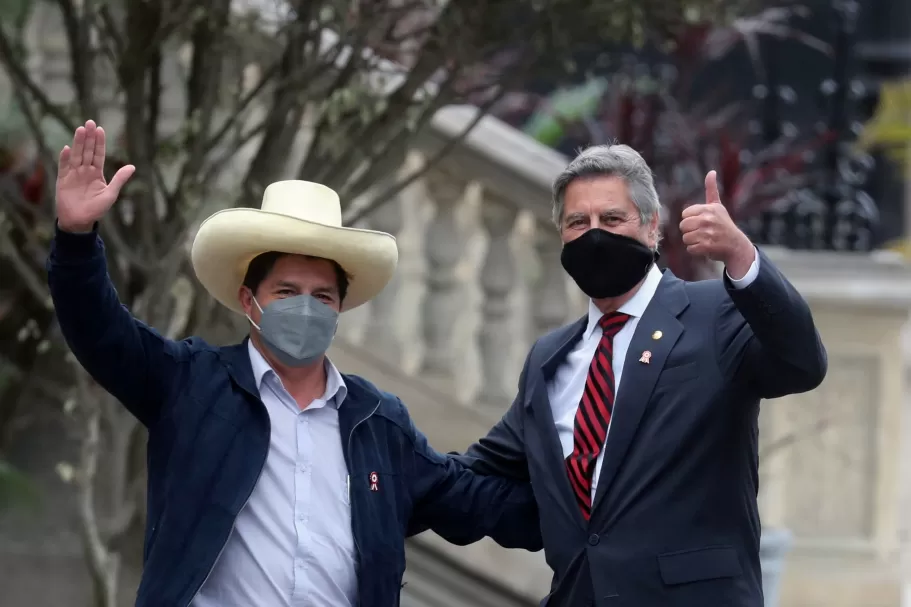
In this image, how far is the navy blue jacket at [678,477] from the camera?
3178mm

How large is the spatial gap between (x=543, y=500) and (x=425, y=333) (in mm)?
2501

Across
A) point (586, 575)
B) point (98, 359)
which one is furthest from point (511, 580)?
point (98, 359)

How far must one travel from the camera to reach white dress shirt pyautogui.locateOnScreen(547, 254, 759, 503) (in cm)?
341

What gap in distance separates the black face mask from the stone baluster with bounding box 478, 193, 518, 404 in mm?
2489

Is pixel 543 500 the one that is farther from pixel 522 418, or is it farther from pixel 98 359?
pixel 98 359

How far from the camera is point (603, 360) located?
3.41m

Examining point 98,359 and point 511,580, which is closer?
point 98,359

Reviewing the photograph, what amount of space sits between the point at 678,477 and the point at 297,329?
99 centimetres

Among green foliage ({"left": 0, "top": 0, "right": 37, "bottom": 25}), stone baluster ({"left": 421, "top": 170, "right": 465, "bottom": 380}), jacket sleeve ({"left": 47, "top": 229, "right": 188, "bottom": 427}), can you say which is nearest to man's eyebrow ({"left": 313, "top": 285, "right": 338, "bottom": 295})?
jacket sleeve ({"left": 47, "top": 229, "right": 188, "bottom": 427})

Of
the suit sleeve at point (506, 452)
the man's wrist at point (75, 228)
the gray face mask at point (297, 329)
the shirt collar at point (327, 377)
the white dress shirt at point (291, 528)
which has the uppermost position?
the man's wrist at point (75, 228)

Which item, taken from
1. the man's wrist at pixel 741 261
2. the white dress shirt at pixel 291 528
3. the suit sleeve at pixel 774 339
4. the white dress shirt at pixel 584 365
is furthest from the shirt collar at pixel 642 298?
the white dress shirt at pixel 291 528

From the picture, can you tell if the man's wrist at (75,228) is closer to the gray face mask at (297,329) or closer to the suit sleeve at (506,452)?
the gray face mask at (297,329)

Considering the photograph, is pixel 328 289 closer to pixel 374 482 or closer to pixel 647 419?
pixel 374 482

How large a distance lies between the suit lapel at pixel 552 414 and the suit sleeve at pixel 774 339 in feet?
1.62
